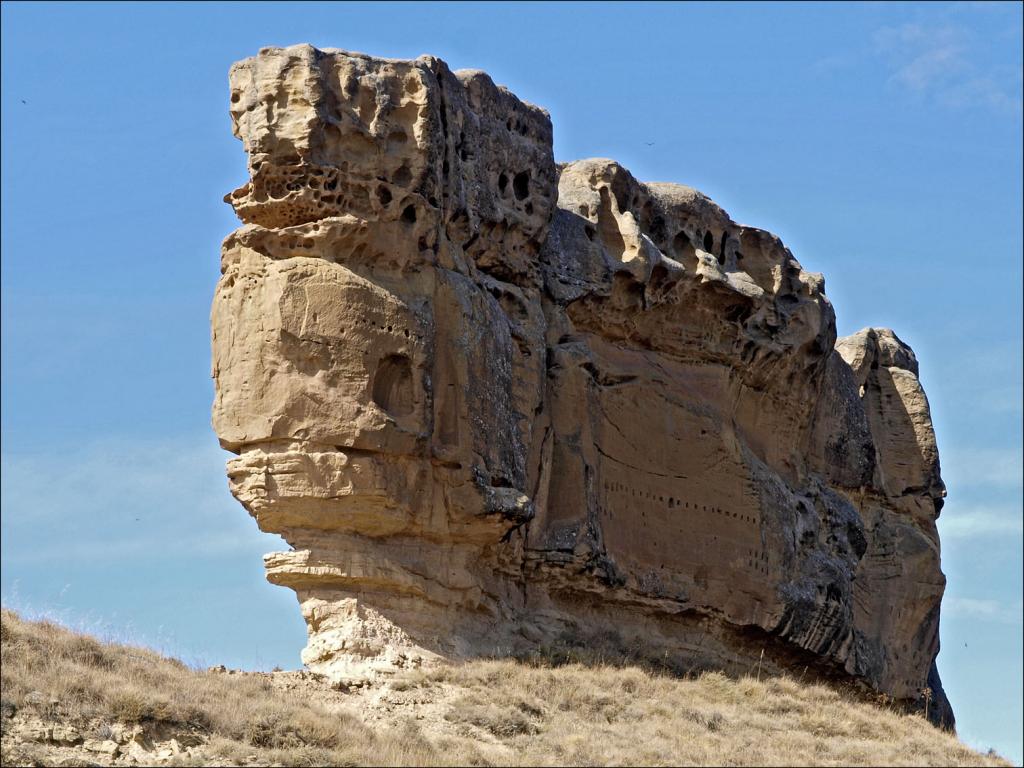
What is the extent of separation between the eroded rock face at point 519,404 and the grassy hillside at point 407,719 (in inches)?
41.2

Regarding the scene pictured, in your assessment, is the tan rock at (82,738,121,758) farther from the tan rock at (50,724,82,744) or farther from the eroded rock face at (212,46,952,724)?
the eroded rock face at (212,46,952,724)

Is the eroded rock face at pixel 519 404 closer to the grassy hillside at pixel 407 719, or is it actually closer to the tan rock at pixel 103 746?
the grassy hillside at pixel 407 719

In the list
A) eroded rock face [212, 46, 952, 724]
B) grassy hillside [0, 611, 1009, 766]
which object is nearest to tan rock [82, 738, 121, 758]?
grassy hillside [0, 611, 1009, 766]

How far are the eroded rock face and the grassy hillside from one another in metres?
1.05

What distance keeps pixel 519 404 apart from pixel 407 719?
5369 millimetres

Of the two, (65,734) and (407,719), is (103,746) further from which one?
(407,719)

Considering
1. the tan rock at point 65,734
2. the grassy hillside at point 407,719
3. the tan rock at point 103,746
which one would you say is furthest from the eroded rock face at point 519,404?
the tan rock at point 65,734

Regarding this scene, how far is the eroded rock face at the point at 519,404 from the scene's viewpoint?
27469mm

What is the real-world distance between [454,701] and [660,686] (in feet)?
11.3

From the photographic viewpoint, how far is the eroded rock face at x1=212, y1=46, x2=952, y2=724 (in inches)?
1081

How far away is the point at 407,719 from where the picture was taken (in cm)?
2609

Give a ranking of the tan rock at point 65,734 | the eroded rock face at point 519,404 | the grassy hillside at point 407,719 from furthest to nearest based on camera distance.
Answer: the eroded rock face at point 519,404
the grassy hillside at point 407,719
the tan rock at point 65,734

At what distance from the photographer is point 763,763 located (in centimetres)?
2572

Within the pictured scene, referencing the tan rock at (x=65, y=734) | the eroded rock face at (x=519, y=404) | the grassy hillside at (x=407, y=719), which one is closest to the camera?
the tan rock at (x=65, y=734)
